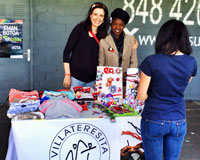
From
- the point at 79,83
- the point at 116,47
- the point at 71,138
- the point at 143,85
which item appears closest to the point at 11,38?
the point at 79,83

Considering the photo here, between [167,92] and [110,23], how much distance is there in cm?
146

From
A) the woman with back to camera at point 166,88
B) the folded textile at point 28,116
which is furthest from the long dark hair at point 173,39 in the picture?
the folded textile at point 28,116

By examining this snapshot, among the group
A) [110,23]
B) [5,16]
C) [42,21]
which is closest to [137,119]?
[110,23]

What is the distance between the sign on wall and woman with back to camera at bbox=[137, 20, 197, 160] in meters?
3.61

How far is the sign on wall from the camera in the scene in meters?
5.14

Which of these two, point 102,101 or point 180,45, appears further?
point 102,101

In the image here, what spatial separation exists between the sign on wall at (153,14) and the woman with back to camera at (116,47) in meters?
2.35

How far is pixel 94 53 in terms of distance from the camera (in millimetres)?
2850

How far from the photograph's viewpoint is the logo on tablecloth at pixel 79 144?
2153 mm

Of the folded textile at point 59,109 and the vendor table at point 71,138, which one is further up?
the folded textile at point 59,109

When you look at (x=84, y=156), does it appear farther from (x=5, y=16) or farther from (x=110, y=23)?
(x=5, y=16)

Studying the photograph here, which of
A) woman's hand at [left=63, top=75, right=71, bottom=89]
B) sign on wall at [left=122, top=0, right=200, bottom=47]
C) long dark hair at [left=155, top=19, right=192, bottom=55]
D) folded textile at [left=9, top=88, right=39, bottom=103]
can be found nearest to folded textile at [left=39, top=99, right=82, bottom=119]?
folded textile at [left=9, top=88, right=39, bottom=103]

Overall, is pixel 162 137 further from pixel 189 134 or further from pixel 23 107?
pixel 189 134

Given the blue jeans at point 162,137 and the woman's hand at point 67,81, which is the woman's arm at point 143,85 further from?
the woman's hand at point 67,81
